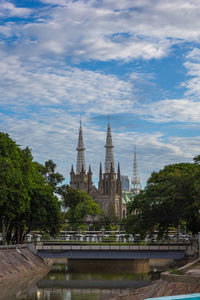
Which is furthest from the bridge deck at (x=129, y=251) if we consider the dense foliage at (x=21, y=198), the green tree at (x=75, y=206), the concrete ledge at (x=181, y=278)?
the green tree at (x=75, y=206)

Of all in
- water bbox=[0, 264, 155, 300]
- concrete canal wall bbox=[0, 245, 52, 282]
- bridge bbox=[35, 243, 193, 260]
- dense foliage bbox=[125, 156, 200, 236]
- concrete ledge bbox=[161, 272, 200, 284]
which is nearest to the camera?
concrete ledge bbox=[161, 272, 200, 284]

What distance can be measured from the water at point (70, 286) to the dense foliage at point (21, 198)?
7.84 meters

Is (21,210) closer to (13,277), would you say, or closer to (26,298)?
(13,277)

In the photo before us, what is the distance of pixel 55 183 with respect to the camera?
99.2 meters

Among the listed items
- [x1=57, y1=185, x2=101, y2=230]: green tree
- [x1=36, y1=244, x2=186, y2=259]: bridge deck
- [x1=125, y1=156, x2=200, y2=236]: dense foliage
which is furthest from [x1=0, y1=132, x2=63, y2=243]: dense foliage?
[x1=57, y1=185, x2=101, y2=230]: green tree

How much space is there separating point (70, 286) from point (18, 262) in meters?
6.95

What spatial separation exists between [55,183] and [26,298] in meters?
58.9

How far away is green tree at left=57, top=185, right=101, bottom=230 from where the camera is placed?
104688 millimetres

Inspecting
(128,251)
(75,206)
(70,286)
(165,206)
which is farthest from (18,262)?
(75,206)

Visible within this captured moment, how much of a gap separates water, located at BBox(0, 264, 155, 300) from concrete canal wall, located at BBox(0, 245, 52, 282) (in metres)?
1.09

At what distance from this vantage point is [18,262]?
5359 cm

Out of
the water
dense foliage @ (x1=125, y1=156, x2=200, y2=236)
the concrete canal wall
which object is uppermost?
dense foliage @ (x1=125, y1=156, x2=200, y2=236)

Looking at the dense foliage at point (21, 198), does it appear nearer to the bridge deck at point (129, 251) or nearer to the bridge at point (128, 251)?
the bridge at point (128, 251)

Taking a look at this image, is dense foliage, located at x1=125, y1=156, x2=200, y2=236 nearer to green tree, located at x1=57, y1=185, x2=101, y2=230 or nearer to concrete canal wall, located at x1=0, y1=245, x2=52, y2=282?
concrete canal wall, located at x1=0, y1=245, x2=52, y2=282
